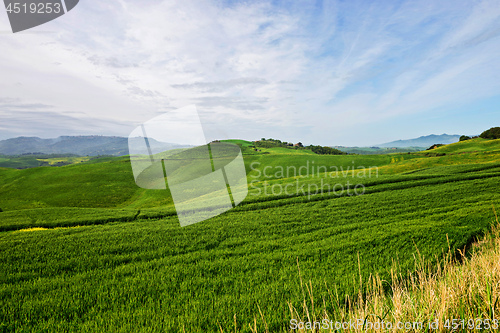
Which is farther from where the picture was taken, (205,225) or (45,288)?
(205,225)

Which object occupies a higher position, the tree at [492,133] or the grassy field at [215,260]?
the tree at [492,133]

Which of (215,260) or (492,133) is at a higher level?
(492,133)

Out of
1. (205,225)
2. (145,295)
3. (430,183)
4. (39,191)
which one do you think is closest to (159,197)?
(39,191)

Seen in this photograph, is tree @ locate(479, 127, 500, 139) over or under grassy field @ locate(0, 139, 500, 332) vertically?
over

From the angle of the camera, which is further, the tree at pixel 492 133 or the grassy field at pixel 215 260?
the tree at pixel 492 133

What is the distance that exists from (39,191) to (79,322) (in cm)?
6077

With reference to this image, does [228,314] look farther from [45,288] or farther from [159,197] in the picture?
[159,197]

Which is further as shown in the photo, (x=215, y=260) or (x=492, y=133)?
(x=492, y=133)

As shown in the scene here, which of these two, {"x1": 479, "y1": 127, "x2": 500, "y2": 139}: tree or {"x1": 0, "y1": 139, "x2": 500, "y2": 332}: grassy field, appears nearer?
{"x1": 0, "y1": 139, "x2": 500, "y2": 332}: grassy field

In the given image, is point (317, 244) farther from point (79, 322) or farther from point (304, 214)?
point (79, 322)

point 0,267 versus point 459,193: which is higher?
point 0,267

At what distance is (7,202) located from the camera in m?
40.8

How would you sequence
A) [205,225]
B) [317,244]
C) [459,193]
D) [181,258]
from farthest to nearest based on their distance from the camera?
[459,193] < [205,225] < [317,244] < [181,258]

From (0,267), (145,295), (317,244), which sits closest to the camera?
(145,295)
